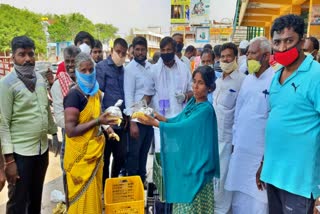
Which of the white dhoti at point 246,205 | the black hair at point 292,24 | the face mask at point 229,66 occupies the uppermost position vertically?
the black hair at point 292,24

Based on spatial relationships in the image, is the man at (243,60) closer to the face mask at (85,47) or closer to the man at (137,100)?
the man at (137,100)

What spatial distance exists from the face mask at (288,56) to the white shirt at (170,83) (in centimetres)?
186

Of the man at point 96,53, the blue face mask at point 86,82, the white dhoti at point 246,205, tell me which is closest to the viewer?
the blue face mask at point 86,82

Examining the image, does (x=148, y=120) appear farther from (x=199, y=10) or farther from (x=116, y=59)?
(x=199, y=10)

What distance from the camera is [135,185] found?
3242 mm

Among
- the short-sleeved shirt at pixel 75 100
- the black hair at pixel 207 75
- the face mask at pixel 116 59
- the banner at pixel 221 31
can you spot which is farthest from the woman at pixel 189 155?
the banner at pixel 221 31

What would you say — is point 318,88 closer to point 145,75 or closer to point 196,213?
point 196,213

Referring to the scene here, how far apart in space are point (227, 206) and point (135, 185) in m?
1.00

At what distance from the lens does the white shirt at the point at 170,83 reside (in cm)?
375

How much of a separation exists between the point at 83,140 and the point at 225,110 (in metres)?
1.44

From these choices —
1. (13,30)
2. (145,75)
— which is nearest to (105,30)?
(13,30)

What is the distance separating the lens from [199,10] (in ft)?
85.3

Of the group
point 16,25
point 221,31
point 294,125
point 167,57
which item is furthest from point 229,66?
point 16,25

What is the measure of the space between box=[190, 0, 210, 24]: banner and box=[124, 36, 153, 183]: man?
2335 cm
